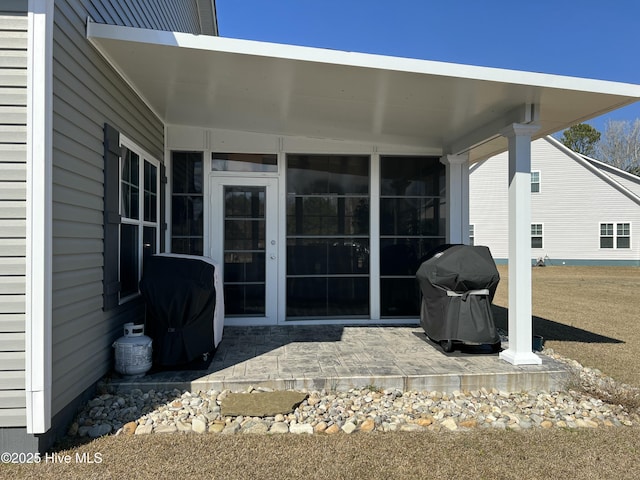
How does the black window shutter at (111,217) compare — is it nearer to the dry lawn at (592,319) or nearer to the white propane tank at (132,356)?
the white propane tank at (132,356)

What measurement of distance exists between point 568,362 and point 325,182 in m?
3.51

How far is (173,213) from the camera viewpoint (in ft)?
18.5

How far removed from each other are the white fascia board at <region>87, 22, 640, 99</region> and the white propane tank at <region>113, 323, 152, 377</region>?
2308mm

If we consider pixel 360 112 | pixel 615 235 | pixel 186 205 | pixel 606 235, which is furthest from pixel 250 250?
pixel 615 235

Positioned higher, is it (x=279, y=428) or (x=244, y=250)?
(x=244, y=250)

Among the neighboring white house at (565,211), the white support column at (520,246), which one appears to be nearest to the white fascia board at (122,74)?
the white support column at (520,246)

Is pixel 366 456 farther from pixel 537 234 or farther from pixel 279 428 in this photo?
pixel 537 234

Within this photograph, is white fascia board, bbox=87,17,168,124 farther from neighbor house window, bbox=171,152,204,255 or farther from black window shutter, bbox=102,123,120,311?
neighbor house window, bbox=171,152,204,255

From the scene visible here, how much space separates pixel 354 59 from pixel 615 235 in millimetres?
19297

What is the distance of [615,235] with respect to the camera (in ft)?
60.2

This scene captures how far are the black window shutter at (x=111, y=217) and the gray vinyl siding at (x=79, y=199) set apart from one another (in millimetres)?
64

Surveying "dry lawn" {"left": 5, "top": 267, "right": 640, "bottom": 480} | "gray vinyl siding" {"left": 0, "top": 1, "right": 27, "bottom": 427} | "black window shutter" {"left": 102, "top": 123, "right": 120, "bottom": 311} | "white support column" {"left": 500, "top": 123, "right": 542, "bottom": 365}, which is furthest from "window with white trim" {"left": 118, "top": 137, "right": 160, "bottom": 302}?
"white support column" {"left": 500, "top": 123, "right": 542, "bottom": 365}

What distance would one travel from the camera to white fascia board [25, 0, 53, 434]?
2.53 m

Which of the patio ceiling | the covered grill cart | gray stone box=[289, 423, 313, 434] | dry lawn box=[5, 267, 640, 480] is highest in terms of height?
the patio ceiling
